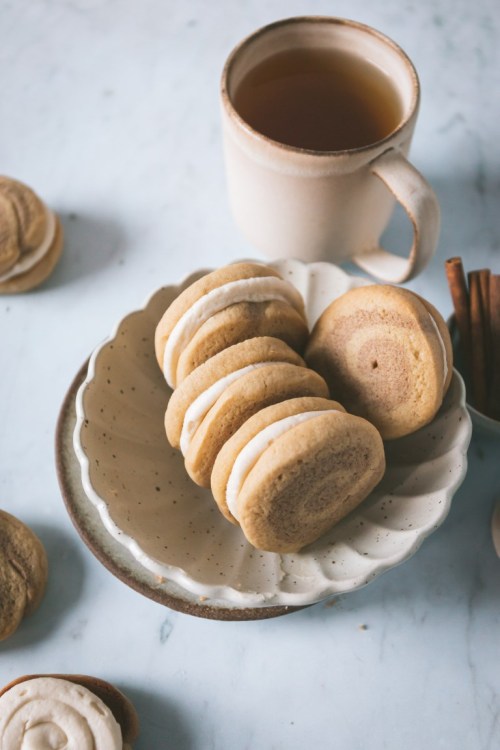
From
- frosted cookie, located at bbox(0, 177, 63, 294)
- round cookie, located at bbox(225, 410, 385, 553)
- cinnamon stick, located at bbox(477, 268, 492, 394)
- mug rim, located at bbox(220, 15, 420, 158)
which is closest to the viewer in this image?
round cookie, located at bbox(225, 410, 385, 553)

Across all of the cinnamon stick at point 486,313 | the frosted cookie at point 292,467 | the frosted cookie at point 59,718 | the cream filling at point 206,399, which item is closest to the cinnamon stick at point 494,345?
the cinnamon stick at point 486,313

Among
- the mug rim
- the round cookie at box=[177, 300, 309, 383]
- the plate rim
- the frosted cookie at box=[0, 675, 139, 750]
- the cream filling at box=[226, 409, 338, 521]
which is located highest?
the mug rim

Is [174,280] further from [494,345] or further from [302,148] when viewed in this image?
[494,345]

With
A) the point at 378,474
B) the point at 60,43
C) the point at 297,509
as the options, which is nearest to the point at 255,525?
the point at 297,509

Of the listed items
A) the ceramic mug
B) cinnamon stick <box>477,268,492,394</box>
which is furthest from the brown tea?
cinnamon stick <box>477,268,492,394</box>

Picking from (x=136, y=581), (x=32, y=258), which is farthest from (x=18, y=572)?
(x=32, y=258)

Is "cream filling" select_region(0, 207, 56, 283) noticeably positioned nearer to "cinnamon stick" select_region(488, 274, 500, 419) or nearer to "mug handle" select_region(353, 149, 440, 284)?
"mug handle" select_region(353, 149, 440, 284)
